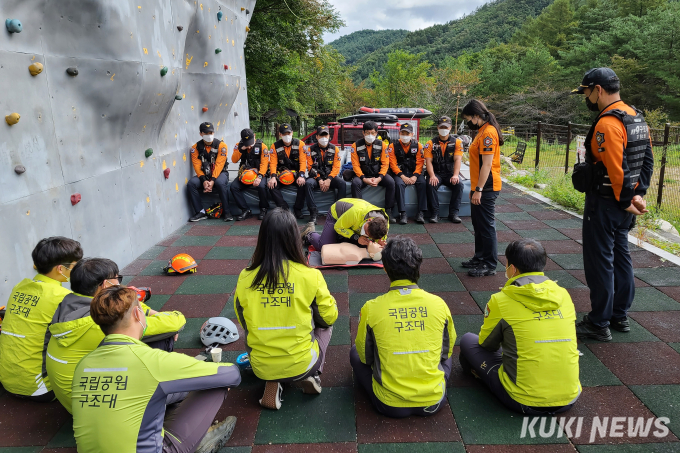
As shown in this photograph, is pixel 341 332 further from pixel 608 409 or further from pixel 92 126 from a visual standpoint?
pixel 92 126

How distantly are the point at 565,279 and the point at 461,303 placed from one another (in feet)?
4.38

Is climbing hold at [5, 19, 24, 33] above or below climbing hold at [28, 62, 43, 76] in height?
above

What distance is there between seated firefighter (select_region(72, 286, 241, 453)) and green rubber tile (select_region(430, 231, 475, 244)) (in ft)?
14.7

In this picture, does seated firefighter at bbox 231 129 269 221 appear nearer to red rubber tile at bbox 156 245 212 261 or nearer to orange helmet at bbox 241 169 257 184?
orange helmet at bbox 241 169 257 184

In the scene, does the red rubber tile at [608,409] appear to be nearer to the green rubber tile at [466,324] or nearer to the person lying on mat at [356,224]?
the green rubber tile at [466,324]

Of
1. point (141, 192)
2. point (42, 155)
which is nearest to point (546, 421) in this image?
point (42, 155)

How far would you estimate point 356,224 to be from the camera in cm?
511

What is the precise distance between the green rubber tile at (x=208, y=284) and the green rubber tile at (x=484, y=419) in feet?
8.66

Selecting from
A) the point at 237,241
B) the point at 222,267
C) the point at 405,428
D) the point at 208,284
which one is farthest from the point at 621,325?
the point at 237,241

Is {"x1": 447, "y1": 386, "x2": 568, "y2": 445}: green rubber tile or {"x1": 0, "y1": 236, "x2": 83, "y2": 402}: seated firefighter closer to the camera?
{"x1": 447, "y1": 386, "x2": 568, "y2": 445}: green rubber tile

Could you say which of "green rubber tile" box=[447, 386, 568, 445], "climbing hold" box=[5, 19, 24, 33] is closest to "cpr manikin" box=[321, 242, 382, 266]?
"green rubber tile" box=[447, 386, 568, 445]

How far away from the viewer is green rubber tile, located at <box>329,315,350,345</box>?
3594 mm

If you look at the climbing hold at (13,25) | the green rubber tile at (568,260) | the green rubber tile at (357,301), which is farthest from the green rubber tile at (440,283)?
the climbing hold at (13,25)

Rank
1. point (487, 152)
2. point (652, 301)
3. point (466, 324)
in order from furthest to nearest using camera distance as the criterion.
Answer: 1. point (487, 152)
2. point (652, 301)
3. point (466, 324)
